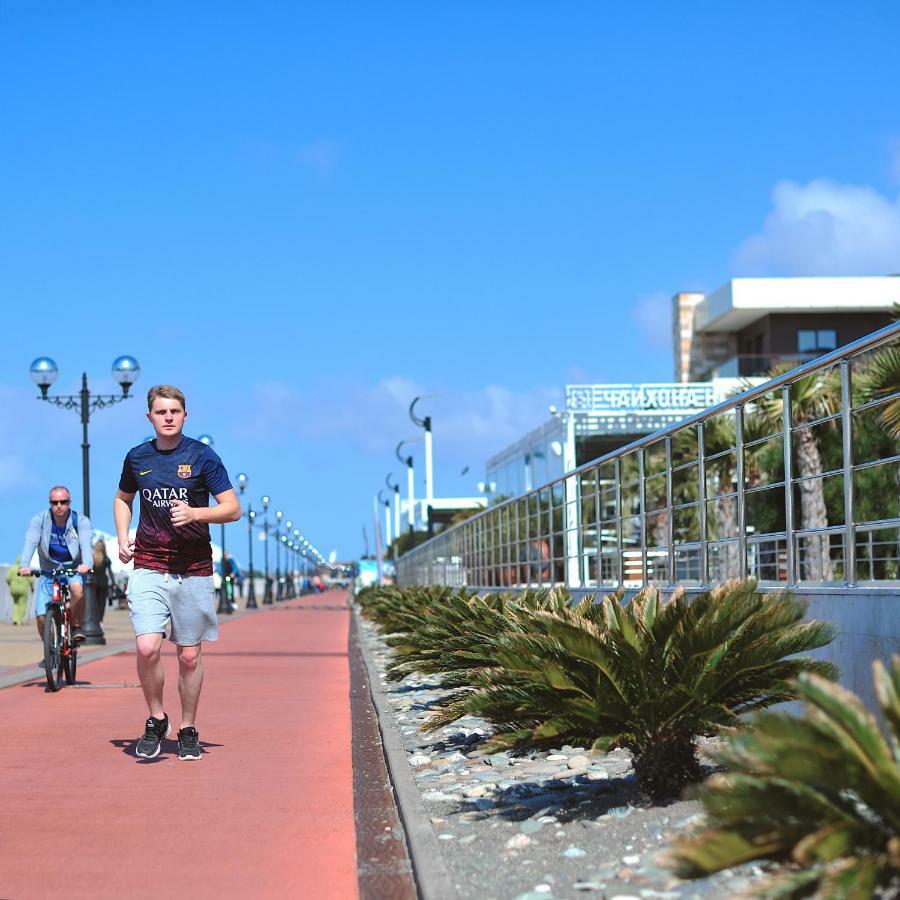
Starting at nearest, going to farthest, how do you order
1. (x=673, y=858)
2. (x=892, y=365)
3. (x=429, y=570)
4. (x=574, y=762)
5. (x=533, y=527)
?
(x=673, y=858) < (x=574, y=762) < (x=892, y=365) < (x=533, y=527) < (x=429, y=570)

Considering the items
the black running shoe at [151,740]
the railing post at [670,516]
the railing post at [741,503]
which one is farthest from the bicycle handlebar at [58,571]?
the railing post at [741,503]

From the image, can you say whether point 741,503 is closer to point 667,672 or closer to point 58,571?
point 667,672

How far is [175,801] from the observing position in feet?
24.5

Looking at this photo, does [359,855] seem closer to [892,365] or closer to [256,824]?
[256,824]

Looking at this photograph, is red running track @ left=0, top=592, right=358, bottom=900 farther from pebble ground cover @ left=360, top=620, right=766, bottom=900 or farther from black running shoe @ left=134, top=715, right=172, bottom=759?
pebble ground cover @ left=360, top=620, right=766, bottom=900

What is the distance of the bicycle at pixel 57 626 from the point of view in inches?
535

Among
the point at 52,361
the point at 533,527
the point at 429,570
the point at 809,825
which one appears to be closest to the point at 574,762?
the point at 809,825

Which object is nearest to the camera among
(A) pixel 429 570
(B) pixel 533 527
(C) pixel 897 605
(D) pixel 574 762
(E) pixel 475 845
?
(E) pixel 475 845

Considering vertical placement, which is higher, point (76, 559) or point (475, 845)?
point (76, 559)

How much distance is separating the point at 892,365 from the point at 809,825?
14.1 m

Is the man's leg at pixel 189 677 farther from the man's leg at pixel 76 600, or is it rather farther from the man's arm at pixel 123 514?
the man's leg at pixel 76 600

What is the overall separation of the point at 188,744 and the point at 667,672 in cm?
331

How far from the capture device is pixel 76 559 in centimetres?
1392

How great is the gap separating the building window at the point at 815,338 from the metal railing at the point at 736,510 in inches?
1077
